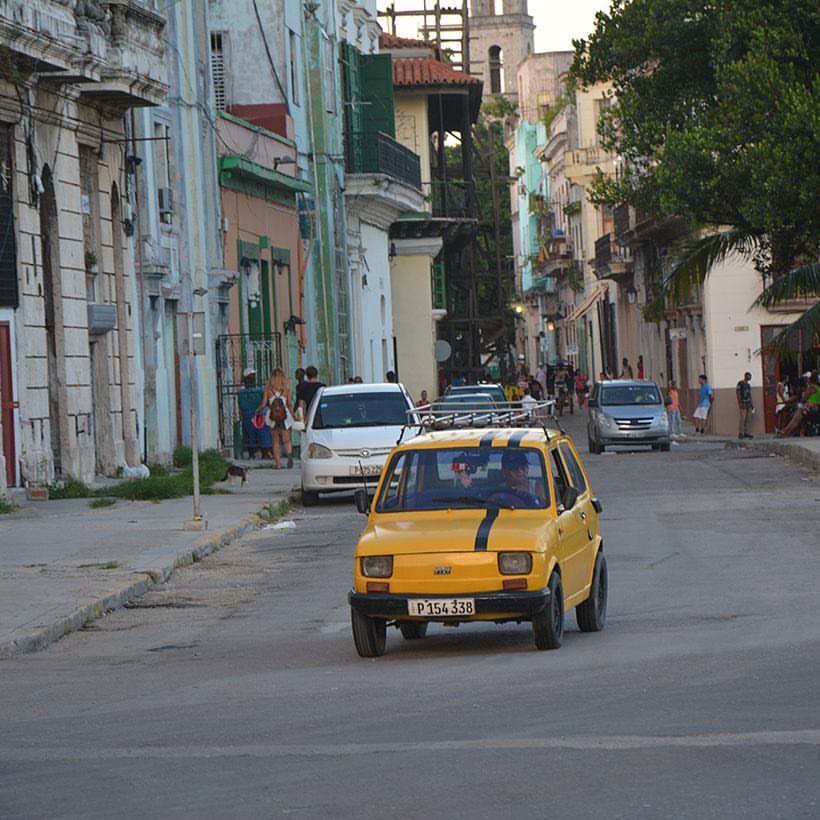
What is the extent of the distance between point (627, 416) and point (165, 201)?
1398 centimetres

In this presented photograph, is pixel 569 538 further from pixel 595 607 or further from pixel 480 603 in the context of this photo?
pixel 480 603

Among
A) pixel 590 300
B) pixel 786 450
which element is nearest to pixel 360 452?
pixel 786 450

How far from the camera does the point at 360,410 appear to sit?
30297 millimetres

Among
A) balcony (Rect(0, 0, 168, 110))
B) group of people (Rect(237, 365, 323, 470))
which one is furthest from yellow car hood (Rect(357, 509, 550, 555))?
group of people (Rect(237, 365, 323, 470))

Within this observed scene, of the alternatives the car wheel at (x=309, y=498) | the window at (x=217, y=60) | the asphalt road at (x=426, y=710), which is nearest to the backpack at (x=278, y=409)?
the car wheel at (x=309, y=498)

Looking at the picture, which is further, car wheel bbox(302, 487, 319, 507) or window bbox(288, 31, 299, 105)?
window bbox(288, 31, 299, 105)

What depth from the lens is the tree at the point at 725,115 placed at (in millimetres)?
33938

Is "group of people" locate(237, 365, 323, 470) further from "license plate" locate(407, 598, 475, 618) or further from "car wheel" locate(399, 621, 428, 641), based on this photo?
"license plate" locate(407, 598, 475, 618)

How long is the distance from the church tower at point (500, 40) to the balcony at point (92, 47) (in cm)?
12884

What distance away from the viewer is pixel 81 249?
3052 centimetres

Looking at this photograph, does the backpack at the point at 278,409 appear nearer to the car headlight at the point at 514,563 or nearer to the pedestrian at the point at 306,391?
the pedestrian at the point at 306,391

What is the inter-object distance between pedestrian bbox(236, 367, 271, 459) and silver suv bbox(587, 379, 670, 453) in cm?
954

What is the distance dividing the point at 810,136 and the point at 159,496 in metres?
12.5

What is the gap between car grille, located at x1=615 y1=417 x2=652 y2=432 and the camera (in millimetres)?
46812
